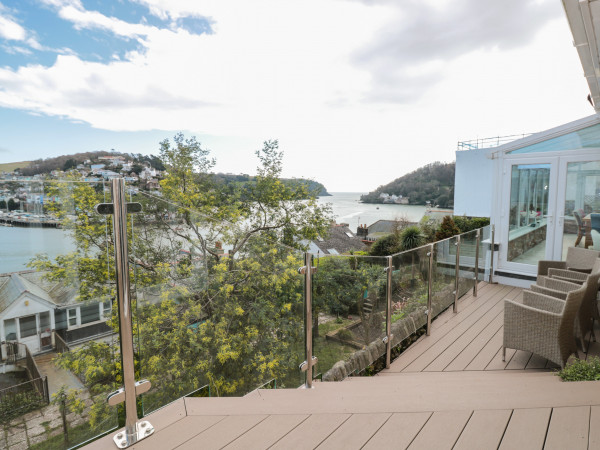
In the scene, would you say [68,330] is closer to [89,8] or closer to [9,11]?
[89,8]

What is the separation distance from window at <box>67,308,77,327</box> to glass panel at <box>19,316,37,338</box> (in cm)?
11

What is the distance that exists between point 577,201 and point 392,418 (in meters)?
6.20

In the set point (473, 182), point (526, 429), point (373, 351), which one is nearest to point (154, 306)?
point (526, 429)

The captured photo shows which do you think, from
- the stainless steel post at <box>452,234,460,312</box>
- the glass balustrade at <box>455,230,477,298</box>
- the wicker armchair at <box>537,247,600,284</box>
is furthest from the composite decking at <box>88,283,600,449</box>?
the wicker armchair at <box>537,247,600,284</box>

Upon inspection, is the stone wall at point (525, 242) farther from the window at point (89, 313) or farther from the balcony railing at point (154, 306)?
the window at point (89, 313)

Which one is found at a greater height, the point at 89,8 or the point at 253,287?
the point at 89,8

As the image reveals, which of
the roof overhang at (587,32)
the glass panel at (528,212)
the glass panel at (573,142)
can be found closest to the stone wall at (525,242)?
the glass panel at (528,212)

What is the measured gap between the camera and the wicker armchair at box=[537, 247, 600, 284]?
5172mm

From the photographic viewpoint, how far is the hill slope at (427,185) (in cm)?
3140

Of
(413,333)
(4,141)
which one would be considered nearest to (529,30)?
(413,333)

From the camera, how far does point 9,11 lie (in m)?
28.7

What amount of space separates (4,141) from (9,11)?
34.2 feet

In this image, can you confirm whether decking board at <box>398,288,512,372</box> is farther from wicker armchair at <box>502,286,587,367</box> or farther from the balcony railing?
the balcony railing

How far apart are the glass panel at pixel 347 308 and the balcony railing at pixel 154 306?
1.8 inches
